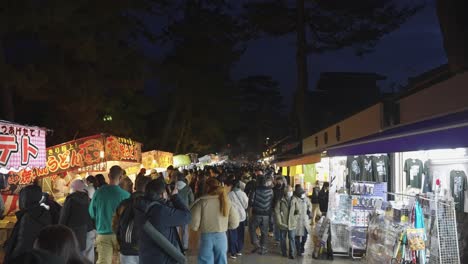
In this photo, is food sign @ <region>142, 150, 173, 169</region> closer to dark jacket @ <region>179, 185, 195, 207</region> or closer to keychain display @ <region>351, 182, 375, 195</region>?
dark jacket @ <region>179, 185, 195, 207</region>

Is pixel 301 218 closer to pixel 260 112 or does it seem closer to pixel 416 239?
pixel 416 239

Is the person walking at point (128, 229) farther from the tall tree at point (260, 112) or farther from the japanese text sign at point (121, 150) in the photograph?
the tall tree at point (260, 112)

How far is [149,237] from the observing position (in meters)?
5.71

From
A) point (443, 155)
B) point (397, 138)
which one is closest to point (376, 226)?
point (443, 155)

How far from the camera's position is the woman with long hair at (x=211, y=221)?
809cm

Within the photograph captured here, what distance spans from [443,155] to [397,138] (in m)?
3.40

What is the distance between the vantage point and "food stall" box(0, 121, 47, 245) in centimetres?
865

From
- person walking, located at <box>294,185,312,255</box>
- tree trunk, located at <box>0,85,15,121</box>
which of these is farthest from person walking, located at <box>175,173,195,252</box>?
tree trunk, located at <box>0,85,15,121</box>

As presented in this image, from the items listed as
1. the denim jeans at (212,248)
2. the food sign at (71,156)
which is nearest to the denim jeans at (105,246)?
the denim jeans at (212,248)

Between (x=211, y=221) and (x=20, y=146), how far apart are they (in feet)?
12.5

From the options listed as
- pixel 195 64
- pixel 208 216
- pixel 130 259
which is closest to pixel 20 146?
pixel 208 216

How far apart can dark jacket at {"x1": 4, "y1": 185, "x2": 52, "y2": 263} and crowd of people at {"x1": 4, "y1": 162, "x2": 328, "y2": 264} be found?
0.01 meters

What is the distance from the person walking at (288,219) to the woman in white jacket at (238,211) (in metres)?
0.86

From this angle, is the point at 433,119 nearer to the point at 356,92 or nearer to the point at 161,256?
the point at 161,256
